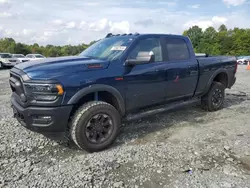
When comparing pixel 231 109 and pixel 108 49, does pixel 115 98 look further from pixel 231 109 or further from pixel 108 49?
pixel 231 109

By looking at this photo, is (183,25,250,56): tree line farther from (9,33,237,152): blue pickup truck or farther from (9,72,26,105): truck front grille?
(9,72,26,105): truck front grille

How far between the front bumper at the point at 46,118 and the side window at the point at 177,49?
2.37 metres

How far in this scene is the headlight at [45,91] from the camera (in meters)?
3.07

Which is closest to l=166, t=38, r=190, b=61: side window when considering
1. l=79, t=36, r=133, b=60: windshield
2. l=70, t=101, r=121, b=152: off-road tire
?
l=79, t=36, r=133, b=60: windshield

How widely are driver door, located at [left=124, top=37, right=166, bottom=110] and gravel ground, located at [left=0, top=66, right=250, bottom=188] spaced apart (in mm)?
654

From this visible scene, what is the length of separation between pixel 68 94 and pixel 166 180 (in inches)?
68.2

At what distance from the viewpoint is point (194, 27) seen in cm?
6650

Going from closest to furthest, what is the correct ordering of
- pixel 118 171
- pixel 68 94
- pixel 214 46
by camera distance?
pixel 118 171 → pixel 68 94 → pixel 214 46

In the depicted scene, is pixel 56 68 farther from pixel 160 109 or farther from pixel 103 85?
pixel 160 109

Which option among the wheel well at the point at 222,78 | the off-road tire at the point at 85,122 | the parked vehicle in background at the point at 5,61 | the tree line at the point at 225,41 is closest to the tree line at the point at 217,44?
the tree line at the point at 225,41

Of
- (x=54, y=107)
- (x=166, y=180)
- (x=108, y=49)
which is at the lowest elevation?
(x=166, y=180)

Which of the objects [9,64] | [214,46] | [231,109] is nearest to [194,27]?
[214,46]

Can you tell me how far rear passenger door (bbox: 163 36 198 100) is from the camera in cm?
445

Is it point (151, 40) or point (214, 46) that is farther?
point (214, 46)
